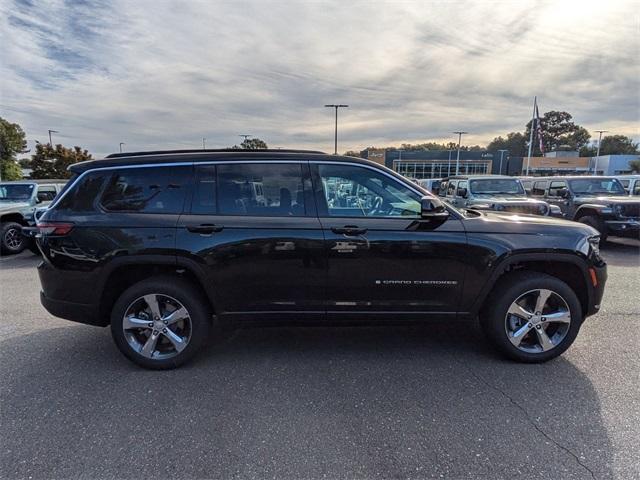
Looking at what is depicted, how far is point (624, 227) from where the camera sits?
29.9ft

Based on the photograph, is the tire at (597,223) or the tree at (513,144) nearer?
the tire at (597,223)

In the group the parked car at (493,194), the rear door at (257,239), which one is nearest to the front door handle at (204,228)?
the rear door at (257,239)

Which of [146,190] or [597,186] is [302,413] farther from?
[597,186]

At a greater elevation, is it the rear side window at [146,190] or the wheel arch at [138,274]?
the rear side window at [146,190]

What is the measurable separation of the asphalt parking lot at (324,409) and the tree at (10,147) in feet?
154

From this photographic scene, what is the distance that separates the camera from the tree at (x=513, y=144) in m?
112

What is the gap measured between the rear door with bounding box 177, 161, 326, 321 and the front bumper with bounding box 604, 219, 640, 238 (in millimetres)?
9104

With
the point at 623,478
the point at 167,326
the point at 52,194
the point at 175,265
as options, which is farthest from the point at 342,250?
the point at 52,194

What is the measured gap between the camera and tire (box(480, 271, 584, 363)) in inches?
134

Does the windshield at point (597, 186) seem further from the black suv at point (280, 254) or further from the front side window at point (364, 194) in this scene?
the front side window at point (364, 194)

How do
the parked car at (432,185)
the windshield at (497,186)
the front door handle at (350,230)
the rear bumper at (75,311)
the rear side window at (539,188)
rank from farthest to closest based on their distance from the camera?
1. the parked car at (432,185)
2. the rear side window at (539,188)
3. the windshield at (497,186)
4. the rear bumper at (75,311)
5. the front door handle at (350,230)

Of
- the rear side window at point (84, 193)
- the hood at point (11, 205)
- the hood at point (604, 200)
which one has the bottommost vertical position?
the hood at point (11, 205)

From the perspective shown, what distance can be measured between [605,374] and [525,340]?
2.06 ft

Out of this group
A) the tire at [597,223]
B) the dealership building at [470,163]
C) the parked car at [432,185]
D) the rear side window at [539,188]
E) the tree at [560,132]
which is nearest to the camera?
the tire at [597,223]
